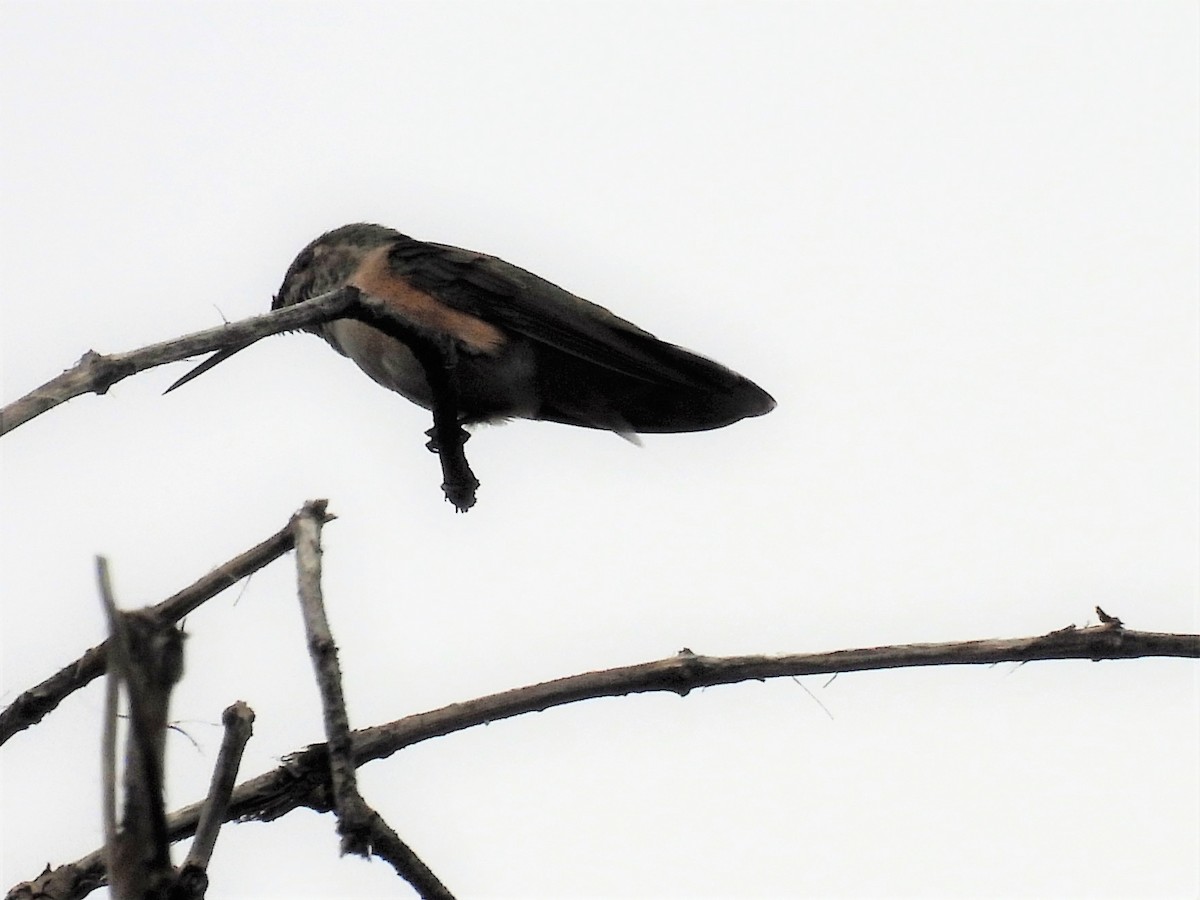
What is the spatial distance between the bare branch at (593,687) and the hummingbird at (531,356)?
3219 millimetres

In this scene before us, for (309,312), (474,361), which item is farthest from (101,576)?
(474,361)

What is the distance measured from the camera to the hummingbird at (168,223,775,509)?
538cm

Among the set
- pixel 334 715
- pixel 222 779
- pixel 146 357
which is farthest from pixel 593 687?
pixel 146 357

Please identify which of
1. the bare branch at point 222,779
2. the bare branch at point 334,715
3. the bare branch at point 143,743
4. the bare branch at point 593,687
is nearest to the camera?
the bare branch at point 143,743

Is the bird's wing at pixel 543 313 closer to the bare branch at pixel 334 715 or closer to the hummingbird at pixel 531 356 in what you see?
the hummingbird at pixel 531 356

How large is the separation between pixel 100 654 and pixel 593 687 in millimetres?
709

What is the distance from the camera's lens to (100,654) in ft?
6.19

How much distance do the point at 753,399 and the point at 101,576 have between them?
435 centimetres

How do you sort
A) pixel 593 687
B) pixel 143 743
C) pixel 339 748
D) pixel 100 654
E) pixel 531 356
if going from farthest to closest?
1. pixel 531 356
2. pixel 593 687
3. pixel 100 654
4. pixel 339 748
5. pixel 143 743

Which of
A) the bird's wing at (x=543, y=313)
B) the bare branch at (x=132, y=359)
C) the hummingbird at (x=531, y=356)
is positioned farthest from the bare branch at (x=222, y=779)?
the bird's wing at (x=543, y=313)

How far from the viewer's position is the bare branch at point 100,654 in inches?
64.5

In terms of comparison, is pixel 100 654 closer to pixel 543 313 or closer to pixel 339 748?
pixel 339 748

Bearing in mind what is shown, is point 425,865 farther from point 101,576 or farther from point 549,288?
point 549,288

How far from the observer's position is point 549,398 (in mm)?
5703
